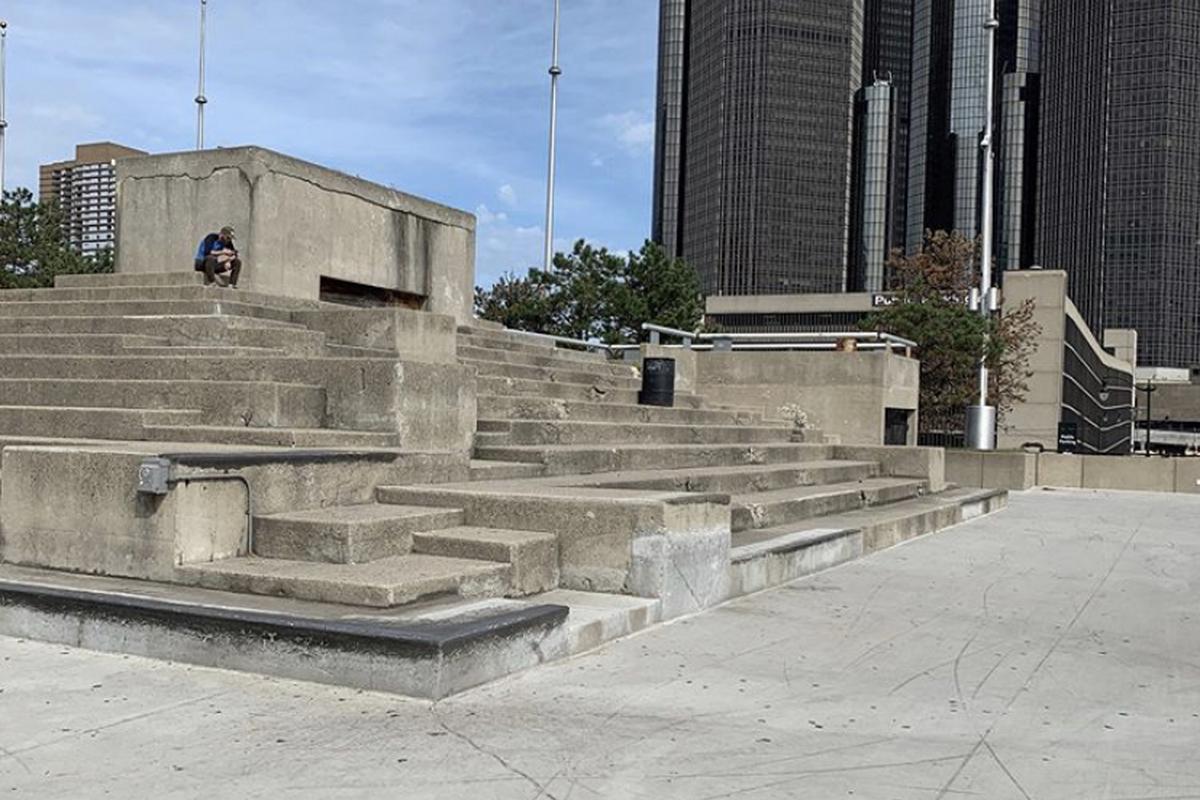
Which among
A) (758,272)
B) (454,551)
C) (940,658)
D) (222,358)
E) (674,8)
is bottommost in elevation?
(940,658)

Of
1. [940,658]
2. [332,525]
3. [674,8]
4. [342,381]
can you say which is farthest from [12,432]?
[674,8]

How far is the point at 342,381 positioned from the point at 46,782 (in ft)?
18.1

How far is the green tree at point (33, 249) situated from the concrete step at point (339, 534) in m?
27.3

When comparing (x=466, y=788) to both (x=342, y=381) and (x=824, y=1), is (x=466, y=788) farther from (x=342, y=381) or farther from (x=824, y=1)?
(x=824, y=1)

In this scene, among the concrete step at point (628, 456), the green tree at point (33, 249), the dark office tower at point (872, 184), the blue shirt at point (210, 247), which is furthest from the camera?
the dark office tower at point (872, 184)

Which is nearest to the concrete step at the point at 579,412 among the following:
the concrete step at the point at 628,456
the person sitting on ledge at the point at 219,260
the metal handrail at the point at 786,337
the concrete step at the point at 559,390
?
the concrete step at the point at 559,390

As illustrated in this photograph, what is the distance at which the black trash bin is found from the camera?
15.8 meters

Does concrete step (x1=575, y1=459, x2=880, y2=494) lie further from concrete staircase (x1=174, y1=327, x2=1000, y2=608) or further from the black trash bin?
the black trash bin

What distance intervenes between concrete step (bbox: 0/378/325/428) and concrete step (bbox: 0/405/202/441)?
245 mm

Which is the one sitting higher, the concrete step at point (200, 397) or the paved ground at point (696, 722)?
the concrete step at point (200, 397)

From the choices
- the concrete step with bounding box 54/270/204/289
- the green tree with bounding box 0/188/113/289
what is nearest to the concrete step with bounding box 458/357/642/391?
A: the concrete step with bounding box 54/270/204/289

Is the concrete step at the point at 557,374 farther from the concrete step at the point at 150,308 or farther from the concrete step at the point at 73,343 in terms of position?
the concrete step at the point at 73,343

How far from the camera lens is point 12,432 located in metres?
9.18

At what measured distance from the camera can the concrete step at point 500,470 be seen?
29.8 feet
